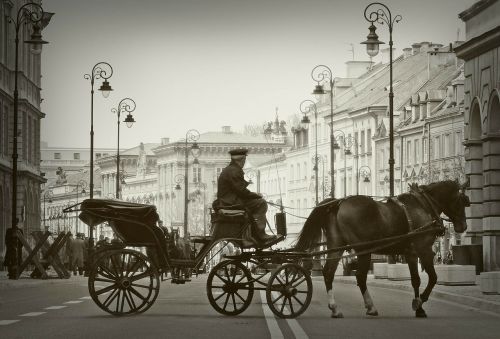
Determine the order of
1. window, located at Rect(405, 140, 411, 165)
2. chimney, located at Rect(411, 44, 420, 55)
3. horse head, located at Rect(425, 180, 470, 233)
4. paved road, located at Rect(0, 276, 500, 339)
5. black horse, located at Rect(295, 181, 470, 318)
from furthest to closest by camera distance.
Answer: chimney, located at Rect(411, 44, 420, 55) < window, located at Rect(405, 140, 411, 165) < horse head, located at Rect(425, 180, 470, 233) < black horse, located at Rect(295, 181, 470, 318) < paved road, located at Rect(0, 276, 500, 339)

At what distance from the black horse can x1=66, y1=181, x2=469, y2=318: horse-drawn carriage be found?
15 millimetres

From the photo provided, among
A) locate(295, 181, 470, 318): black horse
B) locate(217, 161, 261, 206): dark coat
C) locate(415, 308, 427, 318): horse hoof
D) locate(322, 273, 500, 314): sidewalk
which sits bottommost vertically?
locate(322, 273, 500, 314): sidewalk

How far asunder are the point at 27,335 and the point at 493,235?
26.1 meters

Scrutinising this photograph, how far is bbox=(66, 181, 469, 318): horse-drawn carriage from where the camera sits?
23.2 metres

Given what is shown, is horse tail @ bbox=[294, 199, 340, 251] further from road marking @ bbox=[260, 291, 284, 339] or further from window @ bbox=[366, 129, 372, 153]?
window @ bbox=[366, 129, 372, 153]

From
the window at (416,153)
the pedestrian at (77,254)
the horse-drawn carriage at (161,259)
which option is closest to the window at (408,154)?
the window at (416,153)

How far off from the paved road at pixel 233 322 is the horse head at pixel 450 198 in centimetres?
156

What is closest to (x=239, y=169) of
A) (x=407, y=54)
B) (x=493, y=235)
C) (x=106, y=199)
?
(x=106, y=199)

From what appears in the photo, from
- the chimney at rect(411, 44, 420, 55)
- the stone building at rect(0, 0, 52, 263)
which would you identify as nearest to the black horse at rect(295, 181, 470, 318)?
the stone building at rect(0, 0, 52, 263)

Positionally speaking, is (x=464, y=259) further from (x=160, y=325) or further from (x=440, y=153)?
(x=440, y=153)

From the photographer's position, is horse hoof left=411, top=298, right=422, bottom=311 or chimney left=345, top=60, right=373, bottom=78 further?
chimney left=345, top=60, right=373, bottom=78

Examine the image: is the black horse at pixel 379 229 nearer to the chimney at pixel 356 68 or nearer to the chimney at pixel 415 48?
the chimney at pixel 415 48

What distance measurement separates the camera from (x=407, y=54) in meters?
133

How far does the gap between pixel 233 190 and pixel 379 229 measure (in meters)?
2.34
